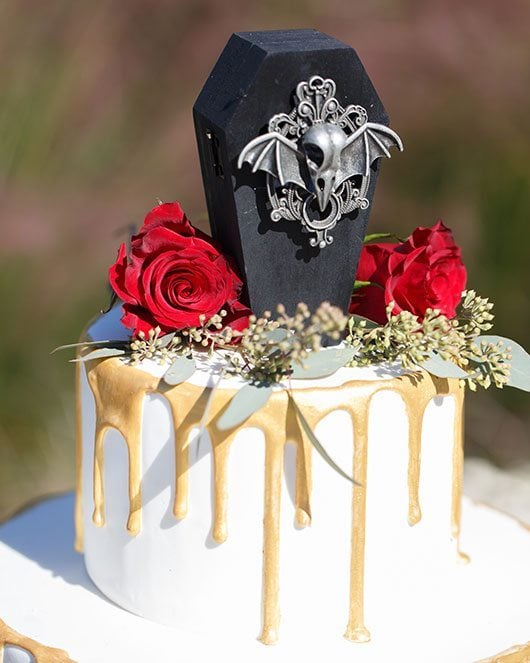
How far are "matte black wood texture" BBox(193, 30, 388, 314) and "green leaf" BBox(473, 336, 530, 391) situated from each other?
307mm

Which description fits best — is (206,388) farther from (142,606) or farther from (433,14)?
(433,14)

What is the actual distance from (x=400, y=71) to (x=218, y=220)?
4.94 feet

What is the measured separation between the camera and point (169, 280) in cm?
193

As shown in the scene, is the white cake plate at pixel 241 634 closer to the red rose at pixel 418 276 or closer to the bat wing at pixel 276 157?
the red rose at pixel 418 276

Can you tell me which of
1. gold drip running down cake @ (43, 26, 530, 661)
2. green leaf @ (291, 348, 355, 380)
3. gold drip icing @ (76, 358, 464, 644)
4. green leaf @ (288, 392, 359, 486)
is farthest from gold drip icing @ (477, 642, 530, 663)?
green leaf @ (291, 348, 355, 380)

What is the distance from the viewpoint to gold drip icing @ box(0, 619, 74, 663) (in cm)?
188

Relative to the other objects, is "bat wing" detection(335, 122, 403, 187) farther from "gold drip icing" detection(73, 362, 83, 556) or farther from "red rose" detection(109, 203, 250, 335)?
"gold drip icing" detection(73, 362, 83, 556)

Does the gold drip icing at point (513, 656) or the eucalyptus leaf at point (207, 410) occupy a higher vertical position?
the eucalyptus leaf at point (207, 410)

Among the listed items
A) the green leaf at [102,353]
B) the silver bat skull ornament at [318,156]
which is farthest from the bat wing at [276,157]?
the green leaf at [102,353]

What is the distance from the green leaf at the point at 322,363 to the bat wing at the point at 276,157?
1.04 ft

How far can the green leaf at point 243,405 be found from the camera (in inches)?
70.5

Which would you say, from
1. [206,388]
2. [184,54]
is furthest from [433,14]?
[206,388]

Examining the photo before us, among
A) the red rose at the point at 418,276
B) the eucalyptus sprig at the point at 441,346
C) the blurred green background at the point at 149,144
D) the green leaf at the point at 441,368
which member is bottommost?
the green leaf at the point at 441,368

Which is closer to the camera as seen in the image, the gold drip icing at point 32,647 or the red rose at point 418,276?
the gold drip icing at point 32,647
